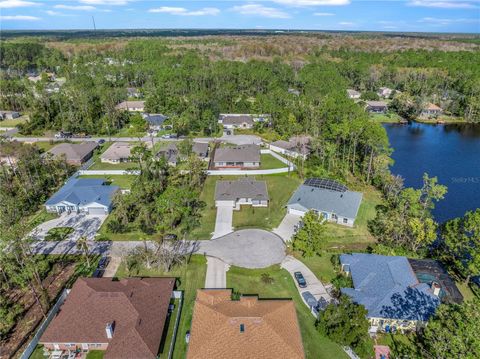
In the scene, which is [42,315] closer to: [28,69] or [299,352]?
[299,352]

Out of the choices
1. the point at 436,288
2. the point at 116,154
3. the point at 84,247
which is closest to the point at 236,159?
the point at 116,154

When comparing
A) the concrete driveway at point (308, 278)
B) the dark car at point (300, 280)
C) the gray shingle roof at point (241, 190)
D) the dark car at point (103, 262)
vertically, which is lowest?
the dark car at point (103, 262)

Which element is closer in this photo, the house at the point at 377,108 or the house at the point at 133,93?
the house at the point at 377,108

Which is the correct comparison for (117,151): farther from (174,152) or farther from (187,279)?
(187,279)

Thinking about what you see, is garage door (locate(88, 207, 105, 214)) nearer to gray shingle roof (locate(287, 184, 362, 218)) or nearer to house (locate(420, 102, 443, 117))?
gray shingle roof (locate(287, 184, 362, 218))

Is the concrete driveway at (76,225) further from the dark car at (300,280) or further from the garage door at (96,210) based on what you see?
the dark car at (300,280)

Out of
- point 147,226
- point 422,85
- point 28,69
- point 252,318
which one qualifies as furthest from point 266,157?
point 28,69

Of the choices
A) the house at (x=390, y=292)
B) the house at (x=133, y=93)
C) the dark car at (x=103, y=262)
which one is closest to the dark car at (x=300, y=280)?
the house at (x=390, y=292)
